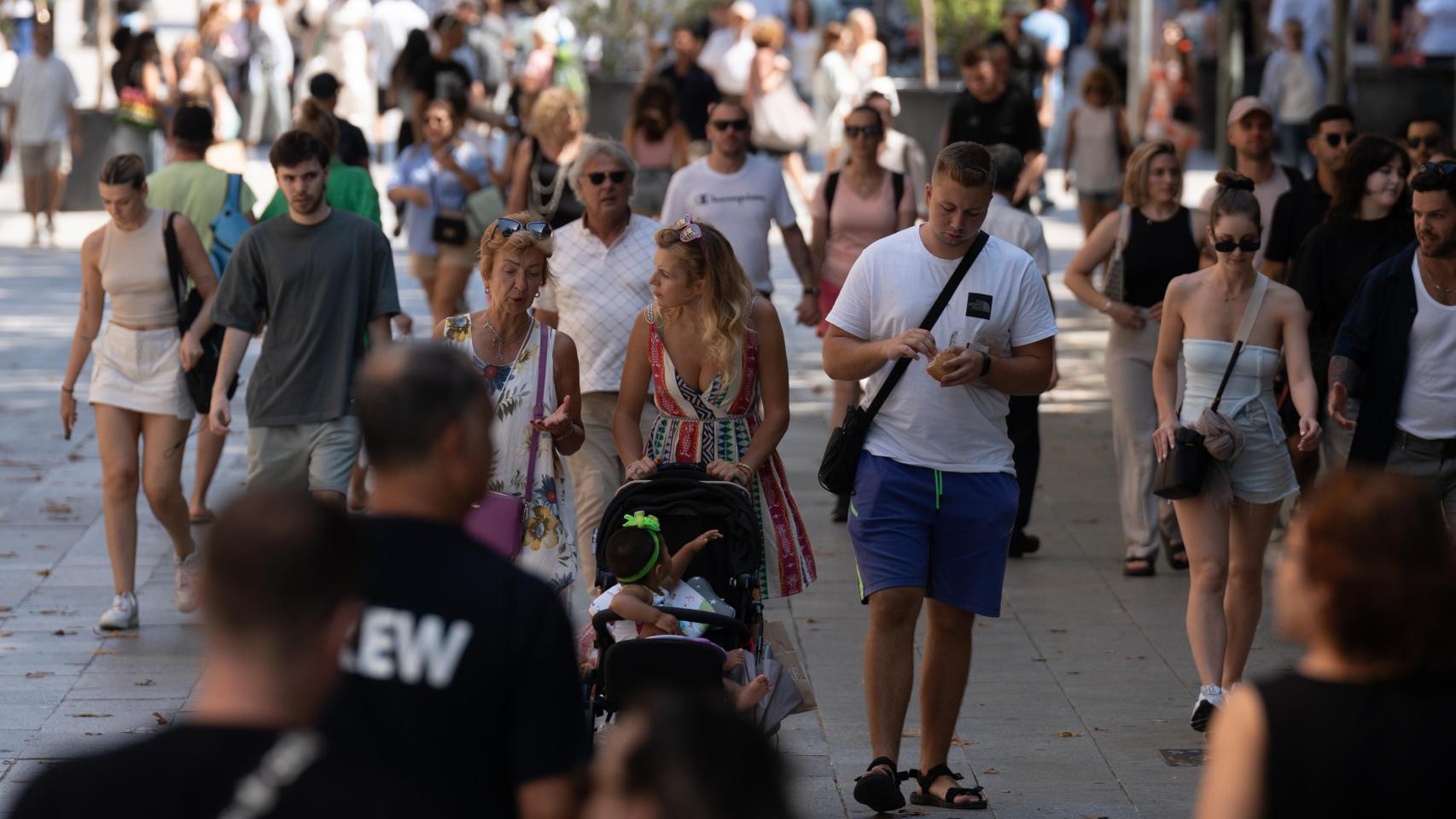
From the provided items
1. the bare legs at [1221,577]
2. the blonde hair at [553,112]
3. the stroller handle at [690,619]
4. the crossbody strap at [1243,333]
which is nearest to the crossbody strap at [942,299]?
the stroller handle at [690,619]

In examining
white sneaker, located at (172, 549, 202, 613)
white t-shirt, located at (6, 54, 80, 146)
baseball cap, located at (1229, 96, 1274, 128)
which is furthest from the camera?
white t-shirt, located at (6, 54, 80, 146)

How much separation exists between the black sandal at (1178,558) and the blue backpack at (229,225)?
177 inches

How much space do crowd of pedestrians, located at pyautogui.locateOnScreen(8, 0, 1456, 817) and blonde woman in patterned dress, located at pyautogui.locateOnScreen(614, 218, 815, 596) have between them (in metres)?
0.01

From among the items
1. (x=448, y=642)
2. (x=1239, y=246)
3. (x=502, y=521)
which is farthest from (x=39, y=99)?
(x=448, y=642)

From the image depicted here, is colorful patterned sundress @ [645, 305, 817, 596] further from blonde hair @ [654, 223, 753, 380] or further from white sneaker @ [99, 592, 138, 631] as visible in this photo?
white sneaker @ [99, 592, 138, 631]

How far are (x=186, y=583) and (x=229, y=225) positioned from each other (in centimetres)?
177

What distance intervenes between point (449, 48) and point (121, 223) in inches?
333

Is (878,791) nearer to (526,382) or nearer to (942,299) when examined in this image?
(942,299)

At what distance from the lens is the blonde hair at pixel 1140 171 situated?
870 centimetres

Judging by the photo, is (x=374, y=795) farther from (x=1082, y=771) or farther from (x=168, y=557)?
(x=168, y=557)

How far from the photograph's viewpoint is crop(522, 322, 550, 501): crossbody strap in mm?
6215

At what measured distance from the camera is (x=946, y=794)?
19.6ft

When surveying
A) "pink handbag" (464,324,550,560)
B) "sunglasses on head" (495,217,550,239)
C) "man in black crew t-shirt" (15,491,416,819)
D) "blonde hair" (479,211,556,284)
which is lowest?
"pink handbag" (464,324,550,560)

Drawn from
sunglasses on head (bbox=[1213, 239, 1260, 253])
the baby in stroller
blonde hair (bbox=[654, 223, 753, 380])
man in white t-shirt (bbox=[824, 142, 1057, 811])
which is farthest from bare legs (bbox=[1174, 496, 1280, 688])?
the baby in stroller
